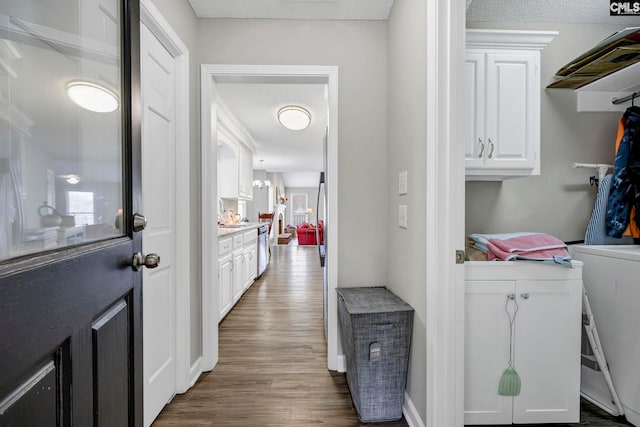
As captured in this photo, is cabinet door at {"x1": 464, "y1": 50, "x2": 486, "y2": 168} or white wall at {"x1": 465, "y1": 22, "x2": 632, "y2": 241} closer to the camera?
cabinet door at {"x1": 464, "y1": 50, "x2": 486, "y2": 168}

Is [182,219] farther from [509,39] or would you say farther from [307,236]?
[307,236]

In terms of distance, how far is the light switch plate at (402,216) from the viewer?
175cm

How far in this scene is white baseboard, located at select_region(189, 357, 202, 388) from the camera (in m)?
1.97

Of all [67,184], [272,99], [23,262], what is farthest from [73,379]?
[272,99]

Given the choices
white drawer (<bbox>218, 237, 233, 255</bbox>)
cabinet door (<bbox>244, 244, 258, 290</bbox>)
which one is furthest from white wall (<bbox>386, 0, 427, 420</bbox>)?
cabinet door (<bbox>244, 244, 258, 290</bbox>)

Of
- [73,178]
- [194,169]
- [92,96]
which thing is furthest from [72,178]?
[194,169]

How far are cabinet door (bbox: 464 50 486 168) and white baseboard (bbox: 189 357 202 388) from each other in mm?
2068

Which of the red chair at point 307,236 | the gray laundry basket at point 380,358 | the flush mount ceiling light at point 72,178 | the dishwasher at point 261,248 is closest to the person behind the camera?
the flush mount ceiling light at point 72,178

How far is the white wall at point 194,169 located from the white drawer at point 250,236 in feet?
6.74

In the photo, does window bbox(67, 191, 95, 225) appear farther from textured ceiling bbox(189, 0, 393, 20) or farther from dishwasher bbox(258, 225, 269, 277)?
dishwasher bbox(258, 225, 269, 277)

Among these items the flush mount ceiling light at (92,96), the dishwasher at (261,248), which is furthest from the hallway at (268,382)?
the dishwasher at (261,248)

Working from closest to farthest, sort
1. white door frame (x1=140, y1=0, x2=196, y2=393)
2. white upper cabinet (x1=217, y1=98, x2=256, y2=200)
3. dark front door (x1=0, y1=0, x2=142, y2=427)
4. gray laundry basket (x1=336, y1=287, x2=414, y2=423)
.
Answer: dark front door (x1=0, y1=0, x2=142, y2=427)
gray laundry basket (x1=336, y1=287, x2=414, y2=423)
white door frame (x1=140, y1=0, x2=196, y2=393)
white upper cabinet (x1=217, y1=98, x2=256, y2=200)

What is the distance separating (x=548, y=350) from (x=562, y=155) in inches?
52.8

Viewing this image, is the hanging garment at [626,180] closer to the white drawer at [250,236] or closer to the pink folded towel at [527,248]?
the pink folded towel at [527,248]
